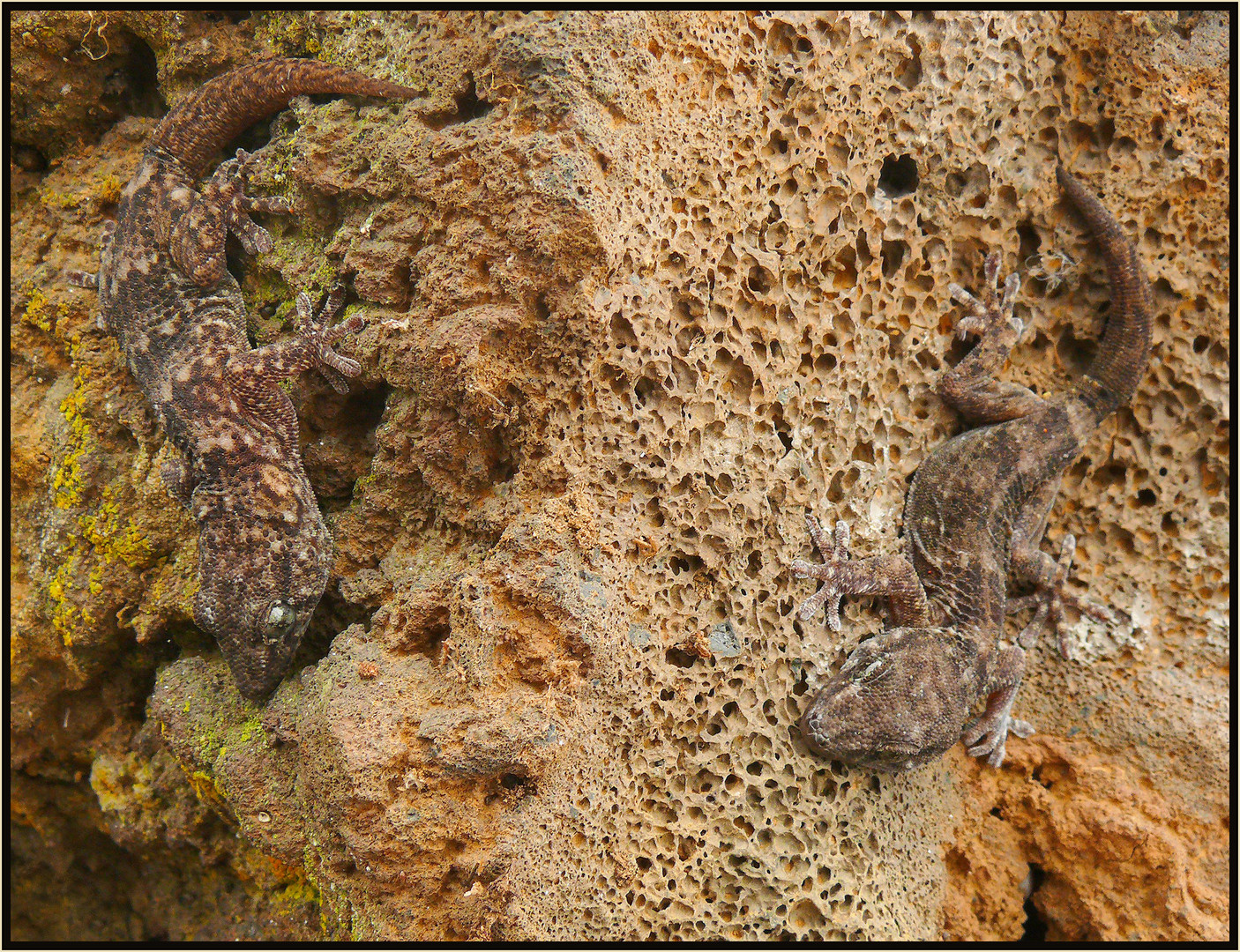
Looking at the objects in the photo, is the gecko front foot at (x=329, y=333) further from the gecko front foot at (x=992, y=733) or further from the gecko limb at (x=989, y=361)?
the gecko front foot at (x=992, y=733)

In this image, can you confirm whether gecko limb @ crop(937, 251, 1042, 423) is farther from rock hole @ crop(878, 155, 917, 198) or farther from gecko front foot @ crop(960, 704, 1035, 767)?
gecko front foot @ crop(960, 704, 1035, 767)

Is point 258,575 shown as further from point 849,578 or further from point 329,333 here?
point 849,578

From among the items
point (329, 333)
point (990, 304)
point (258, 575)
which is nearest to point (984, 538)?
point (990, 304)

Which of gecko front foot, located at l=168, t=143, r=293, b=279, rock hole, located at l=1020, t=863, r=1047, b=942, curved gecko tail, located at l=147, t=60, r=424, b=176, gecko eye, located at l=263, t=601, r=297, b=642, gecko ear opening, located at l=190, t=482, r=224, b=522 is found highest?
curved gecko tail, located at l=147, t=60, r=424, b=176

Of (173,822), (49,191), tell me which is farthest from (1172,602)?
(49,191)

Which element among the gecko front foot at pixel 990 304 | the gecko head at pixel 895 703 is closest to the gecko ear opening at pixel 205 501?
the gecko head at pixel 895 703


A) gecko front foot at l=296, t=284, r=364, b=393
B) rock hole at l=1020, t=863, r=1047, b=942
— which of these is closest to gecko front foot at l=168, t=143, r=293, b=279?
gecko front foot at l=296, t=284, r=364, b=393

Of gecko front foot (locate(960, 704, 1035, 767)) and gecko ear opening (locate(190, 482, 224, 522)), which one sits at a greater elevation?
gecko ear opening (locate(190, 482, 224, 522))
